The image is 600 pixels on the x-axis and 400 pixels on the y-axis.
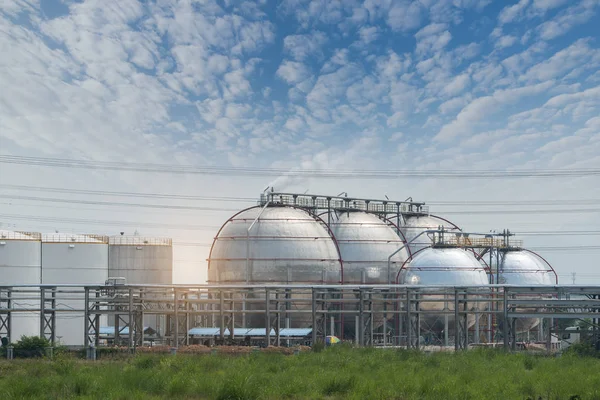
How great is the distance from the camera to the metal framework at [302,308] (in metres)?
39.7

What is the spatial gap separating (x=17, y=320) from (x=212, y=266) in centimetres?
1356

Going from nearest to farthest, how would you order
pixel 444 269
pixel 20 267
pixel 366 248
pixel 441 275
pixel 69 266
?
1. pixel 20 267
2. pixel 441 275
3. pixel 444 269
4. pixel 69 266
5. pixel 366 248

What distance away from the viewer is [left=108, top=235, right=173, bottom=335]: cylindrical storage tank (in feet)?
184

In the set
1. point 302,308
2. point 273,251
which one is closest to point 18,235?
point 273,251

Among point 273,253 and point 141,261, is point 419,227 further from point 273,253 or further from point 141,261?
point 141,261

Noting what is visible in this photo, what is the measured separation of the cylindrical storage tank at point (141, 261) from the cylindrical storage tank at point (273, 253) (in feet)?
21.7

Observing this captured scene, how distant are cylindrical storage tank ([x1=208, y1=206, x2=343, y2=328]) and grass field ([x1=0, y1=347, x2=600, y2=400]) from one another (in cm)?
2371

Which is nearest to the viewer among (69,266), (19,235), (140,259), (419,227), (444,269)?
(444,269)

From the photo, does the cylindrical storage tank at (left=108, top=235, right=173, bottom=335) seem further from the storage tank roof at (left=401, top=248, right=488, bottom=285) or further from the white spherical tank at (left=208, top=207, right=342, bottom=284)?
the storage tank roof at (left=401, top=248, right=488, bottom=285)

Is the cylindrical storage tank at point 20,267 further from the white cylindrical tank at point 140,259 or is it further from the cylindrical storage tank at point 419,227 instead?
the cylindrical storage tank at point 419,227

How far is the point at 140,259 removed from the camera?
56688 millimetres

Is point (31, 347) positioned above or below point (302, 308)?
below

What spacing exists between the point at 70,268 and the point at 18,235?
436cm

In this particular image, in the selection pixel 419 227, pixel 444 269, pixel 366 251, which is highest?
pixel 419 227
